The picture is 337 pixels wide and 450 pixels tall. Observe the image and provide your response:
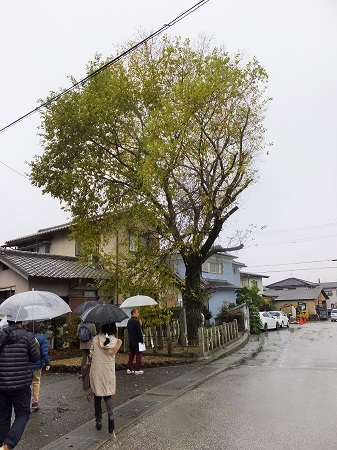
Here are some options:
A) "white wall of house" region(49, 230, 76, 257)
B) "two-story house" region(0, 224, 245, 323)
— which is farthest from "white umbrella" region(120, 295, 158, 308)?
"white wall of house" region(49, 230, 76, 257)

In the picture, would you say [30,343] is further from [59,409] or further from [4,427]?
[59,409]

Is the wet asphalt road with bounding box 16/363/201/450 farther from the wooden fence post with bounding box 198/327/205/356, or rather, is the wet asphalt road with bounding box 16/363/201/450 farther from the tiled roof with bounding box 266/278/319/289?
the tiled roof with bounding box 266/278/319/289

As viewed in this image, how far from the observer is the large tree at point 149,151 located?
44.9 feet

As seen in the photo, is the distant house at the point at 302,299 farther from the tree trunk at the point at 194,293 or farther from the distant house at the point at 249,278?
the tree trunk at the point at 194,293

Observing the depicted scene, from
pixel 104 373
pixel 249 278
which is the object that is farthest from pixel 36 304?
pixel 249 278

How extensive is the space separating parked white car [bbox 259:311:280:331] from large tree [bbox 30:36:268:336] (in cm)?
1575

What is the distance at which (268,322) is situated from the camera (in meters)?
30.7

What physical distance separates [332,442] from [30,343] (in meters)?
4.35

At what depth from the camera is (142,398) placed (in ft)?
27.7

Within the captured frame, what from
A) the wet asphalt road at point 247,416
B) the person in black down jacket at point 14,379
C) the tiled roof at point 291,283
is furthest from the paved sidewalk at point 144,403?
the tiled roof at point 291,283

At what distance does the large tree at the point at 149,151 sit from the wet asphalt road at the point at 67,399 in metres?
4.24

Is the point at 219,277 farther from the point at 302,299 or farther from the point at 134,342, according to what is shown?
the point at 302,299

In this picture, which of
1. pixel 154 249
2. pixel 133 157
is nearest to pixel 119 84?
pixel 133 157

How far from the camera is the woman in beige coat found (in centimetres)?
605
